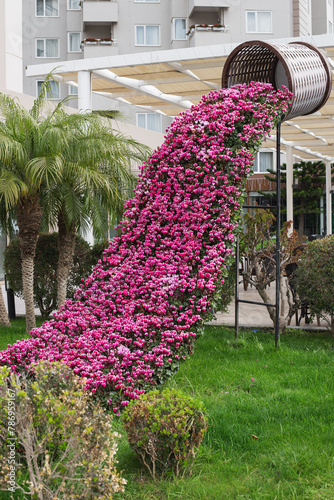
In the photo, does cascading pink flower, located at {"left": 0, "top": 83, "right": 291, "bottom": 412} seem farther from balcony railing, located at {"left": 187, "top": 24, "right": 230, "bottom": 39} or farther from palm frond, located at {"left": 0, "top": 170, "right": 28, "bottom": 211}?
balcony railing, located at {"left": 187, "top": 24, "right": 230, "bottom": 39}

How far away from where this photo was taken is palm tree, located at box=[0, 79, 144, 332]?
6.57 meters

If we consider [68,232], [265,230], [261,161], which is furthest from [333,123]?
[261,161]

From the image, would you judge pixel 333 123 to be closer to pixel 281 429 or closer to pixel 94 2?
pixel 281 429

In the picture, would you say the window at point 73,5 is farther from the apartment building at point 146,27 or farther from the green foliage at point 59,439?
the green foliage at point 59,439

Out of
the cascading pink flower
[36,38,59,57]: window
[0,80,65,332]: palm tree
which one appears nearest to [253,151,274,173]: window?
[36,38,59,57]: window

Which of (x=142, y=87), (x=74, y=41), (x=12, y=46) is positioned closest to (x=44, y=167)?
(x=142, y=87)

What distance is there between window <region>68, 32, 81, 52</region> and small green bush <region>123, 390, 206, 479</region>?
2767 centimetres

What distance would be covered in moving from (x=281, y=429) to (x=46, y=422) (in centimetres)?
182

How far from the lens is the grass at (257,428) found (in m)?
3.22

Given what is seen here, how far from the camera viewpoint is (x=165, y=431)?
3.18 m

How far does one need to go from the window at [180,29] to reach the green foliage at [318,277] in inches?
897

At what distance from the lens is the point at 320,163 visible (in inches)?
900

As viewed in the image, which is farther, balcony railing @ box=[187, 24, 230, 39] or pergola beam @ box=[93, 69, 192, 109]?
balcony railing @ box=[187, 24, 230, 39]

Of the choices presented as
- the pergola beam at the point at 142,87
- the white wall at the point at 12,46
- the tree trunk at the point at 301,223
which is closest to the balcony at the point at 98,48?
the white wall at the point at 12,46
